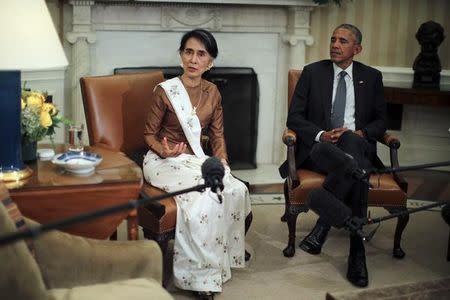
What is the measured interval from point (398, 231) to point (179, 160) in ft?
3.81

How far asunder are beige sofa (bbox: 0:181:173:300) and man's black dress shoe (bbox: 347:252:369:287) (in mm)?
1329

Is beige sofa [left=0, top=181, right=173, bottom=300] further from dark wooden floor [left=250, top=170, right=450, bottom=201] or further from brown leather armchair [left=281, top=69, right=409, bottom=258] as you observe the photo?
dark wooden floor [left=250, top=170, right=450, bottom=201]

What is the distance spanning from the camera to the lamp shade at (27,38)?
2.05 m

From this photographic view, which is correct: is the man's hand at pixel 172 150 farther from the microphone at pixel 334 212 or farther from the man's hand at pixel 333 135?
the microphone at pixel 334 212

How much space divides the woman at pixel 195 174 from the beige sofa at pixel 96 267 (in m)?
0.76

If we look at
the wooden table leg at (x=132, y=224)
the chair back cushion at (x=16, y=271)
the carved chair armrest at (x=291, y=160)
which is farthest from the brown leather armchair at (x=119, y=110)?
the chair back cushion at (x=16, y=271)

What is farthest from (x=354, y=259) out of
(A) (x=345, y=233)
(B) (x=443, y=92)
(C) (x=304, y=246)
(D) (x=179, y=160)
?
(B) (x=443, y=92)

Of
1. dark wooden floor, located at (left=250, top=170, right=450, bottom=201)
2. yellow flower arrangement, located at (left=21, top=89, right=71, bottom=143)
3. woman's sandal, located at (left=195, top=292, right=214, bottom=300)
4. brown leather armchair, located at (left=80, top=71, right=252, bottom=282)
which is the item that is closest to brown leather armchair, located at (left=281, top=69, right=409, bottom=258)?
brown leather armchair, located at (left=80, top=71, right=252, bottom=282)

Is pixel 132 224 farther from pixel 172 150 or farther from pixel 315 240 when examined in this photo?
pixel 315 240

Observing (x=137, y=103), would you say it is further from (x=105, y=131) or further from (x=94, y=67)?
(x=94, y=67)

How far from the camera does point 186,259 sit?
115 inches

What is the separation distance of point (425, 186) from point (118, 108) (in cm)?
239

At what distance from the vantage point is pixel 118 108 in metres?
3.35

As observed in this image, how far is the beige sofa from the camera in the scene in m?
2.02
